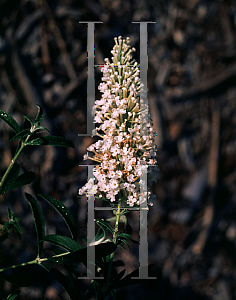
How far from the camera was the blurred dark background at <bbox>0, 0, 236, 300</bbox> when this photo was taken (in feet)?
3.60

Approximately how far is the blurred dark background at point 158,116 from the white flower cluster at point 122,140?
544mm

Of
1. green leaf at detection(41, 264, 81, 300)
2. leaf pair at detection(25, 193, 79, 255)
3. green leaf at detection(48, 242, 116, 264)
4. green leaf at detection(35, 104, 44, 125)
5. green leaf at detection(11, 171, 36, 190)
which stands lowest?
green leaf at detection(41, 264, 81, 300)

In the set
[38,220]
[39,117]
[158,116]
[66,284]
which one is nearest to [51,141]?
[39,117]

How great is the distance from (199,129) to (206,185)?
0.87 ft

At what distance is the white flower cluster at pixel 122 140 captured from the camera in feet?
1.65

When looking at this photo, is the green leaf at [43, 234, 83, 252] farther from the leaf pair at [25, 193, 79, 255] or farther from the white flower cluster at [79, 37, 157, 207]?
the white flower cluster at [79, 37, 157, 207]

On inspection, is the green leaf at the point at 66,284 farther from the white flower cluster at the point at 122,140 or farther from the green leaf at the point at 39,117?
the green leaf at the point at 39,117

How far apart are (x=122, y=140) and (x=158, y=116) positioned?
0.63 metres

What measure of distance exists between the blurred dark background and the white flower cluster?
0.54 meters

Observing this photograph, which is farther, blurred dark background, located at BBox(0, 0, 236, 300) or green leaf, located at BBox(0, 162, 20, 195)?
blurred dark background, located at BBox(0, 0, 236, 300)

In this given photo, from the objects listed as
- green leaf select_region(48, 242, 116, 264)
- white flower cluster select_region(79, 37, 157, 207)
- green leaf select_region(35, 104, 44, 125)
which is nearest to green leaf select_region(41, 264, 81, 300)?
green leaf select_region(48, 242, 116, 264)

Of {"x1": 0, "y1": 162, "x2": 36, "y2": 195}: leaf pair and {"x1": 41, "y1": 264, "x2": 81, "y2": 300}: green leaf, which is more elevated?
{"x1": 0, "y1": 162, "x2": 36, "y2": 195}: leaf pair

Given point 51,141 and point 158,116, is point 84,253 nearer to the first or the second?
point 51,141

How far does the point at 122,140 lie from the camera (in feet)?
1.65
